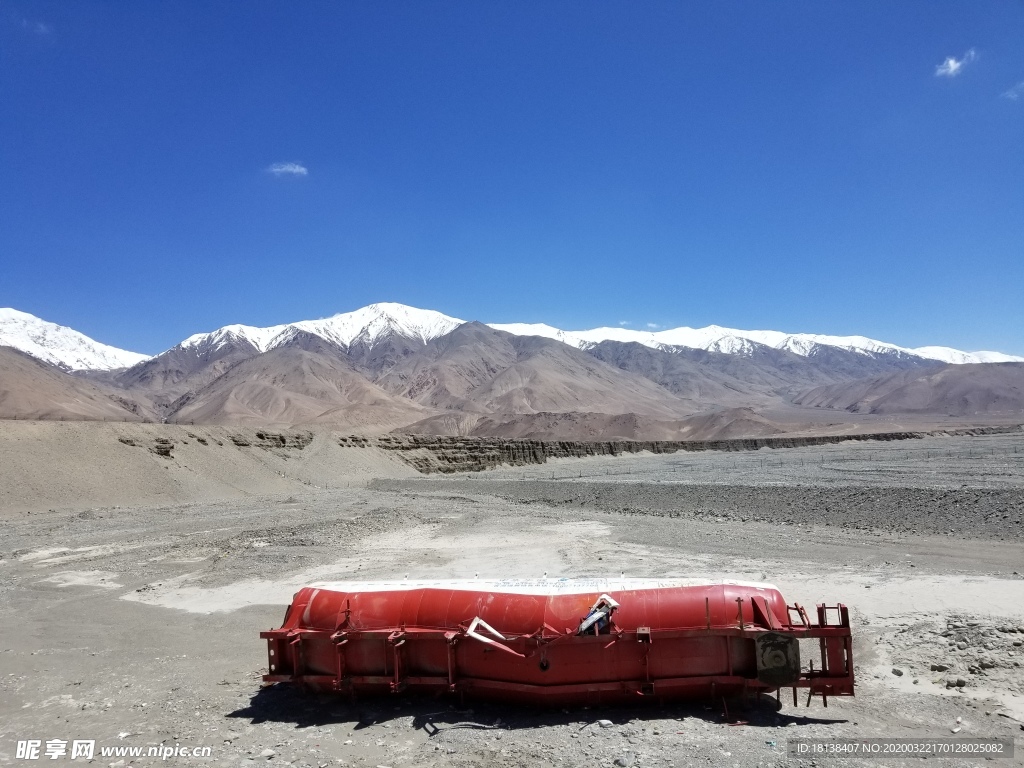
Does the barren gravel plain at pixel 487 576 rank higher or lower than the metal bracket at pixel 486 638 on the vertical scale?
lower

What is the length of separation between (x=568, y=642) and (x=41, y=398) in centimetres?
12624

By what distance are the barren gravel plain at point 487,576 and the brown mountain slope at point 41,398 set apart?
79.6 meters

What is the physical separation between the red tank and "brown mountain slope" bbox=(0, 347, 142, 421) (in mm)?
105233

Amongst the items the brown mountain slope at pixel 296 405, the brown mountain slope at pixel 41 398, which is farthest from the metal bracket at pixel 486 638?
the brown mountain slope at pixel 296 405

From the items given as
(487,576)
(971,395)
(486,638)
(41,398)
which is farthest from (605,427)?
(486,638)

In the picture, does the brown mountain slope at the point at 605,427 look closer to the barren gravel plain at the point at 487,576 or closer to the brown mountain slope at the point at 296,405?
the brown mountain slope at the point at 296,405

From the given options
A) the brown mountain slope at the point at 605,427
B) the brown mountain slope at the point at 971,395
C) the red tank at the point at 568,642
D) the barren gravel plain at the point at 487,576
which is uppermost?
the brown mountain slope at the point at 971,395

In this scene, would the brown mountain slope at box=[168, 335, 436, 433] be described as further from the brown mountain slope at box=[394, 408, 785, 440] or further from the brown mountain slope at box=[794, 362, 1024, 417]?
the brown mountain slope at box=[794, 362, 1024, 417]

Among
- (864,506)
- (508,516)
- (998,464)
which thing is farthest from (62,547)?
(998,464)

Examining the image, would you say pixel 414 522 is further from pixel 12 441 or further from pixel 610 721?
pixel 12 441

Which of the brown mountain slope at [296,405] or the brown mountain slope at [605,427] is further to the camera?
the brown mountain slope at [296,405]

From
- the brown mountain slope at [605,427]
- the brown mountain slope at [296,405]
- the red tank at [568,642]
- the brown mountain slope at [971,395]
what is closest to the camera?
the red tank at [568,642]

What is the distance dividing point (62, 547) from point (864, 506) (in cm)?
2957

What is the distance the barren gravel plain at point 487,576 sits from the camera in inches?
257
